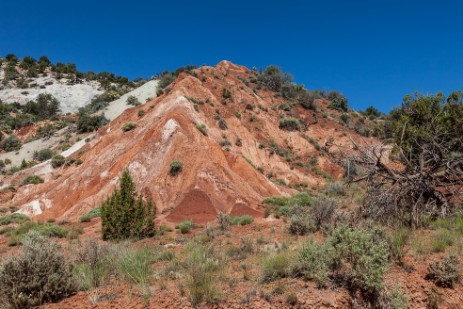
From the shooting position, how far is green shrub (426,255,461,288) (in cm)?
562

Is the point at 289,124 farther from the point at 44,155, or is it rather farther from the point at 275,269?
the point at 275,269

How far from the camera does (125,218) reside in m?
14.3

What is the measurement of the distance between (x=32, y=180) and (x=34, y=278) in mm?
26009

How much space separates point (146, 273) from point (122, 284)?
16.9 inches

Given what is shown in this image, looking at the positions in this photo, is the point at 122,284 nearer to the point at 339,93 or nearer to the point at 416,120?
the point at 416,120

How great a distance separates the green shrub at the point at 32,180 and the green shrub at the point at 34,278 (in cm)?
2516

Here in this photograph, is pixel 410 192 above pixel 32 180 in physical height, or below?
below

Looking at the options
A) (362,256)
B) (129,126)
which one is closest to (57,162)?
(129,126)

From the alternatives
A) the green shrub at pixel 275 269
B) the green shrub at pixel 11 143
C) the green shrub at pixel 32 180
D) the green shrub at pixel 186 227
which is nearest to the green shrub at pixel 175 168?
the green shrub at pixel 186 227

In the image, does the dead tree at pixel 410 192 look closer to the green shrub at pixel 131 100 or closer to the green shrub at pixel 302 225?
the green shrub at pixel 302 225

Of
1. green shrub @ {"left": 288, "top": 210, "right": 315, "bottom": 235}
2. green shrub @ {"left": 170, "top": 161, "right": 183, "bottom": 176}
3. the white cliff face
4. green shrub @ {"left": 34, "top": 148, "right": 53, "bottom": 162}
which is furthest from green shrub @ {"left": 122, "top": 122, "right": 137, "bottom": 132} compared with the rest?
the white cliff face

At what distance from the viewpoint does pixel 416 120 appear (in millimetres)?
17328

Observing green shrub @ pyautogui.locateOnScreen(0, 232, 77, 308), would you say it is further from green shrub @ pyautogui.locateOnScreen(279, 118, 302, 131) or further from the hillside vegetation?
green shrub @ pyautogui.locateOnScreen(279, 118, 302, 131)

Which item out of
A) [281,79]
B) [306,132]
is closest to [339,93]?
[281,79]
